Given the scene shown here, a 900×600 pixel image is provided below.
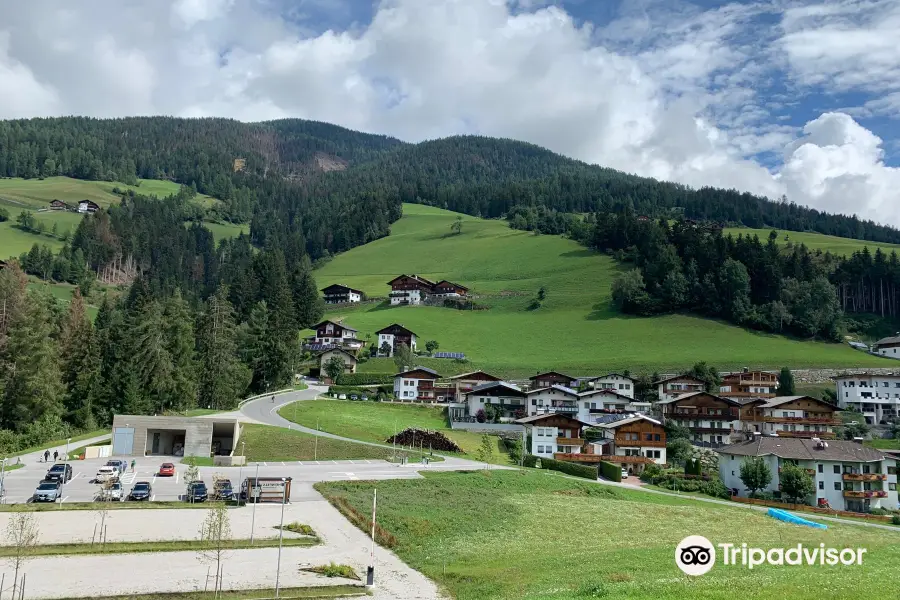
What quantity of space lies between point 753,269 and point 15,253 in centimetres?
16644

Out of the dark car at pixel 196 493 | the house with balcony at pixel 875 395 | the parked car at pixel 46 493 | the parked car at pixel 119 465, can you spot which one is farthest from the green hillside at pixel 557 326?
the parked car at pixel 46 493

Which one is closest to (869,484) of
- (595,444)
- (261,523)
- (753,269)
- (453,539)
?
(595,444)

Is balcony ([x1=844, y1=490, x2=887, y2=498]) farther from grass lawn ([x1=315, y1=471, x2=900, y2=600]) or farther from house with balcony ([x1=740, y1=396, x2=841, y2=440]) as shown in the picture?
house with balcony ([x1=740, y1=396, x2=841, y2=440])

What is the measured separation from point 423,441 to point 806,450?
115ft

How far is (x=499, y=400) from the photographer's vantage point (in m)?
87.1

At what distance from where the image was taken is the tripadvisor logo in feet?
75.6

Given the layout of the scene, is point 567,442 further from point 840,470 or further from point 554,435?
point 840,470

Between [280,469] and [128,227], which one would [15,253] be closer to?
[128,227]

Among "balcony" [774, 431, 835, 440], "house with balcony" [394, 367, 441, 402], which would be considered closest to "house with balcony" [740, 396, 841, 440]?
"balcony" [774, 431, 835, 440]

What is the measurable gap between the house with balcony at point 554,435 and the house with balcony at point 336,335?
48.4m

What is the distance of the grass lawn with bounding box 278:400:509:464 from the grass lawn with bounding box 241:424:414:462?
5.62 metres

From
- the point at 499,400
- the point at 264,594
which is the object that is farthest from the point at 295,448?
the point at 499,400

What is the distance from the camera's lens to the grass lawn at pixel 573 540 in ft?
63.1

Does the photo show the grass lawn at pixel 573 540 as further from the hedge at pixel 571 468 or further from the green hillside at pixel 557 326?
the green hillside at pixel 557 326
